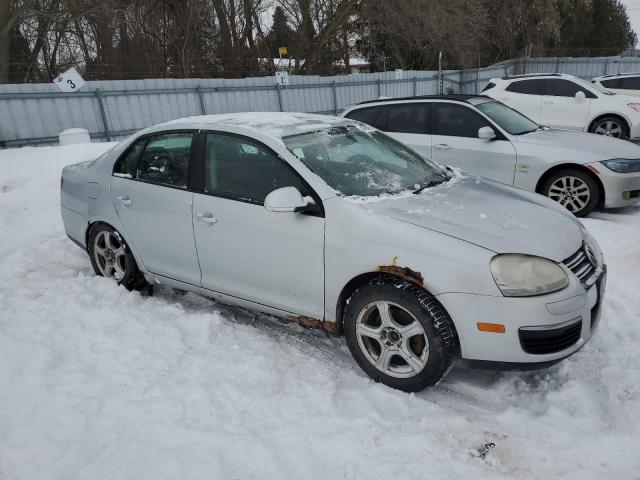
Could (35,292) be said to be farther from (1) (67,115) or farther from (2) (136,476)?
(1) (67,115)

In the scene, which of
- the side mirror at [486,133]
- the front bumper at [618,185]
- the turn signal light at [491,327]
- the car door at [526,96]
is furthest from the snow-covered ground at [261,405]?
the car door at [526,96]

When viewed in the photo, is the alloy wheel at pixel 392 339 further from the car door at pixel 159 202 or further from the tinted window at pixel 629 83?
the tinted window at pixel 629 83

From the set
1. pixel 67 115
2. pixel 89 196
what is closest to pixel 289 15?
pixel 67 115

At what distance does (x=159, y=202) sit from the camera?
3822 mm

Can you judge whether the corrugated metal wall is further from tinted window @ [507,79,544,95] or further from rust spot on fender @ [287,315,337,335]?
rust spot on fender @ [287,315,337,335]

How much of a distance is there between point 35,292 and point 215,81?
11380mm

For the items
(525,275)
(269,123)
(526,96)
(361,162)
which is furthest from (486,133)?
(526,96)

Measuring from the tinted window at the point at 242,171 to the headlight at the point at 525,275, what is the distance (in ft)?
4.11

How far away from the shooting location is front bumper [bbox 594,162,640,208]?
5.77 meters

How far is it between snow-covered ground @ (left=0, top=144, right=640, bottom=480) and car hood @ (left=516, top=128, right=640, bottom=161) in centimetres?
245

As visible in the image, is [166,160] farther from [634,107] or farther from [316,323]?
[634,107]

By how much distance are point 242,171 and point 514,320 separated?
2007 millimetres

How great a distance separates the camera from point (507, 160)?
20.4 ft

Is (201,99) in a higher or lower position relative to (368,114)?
higher
